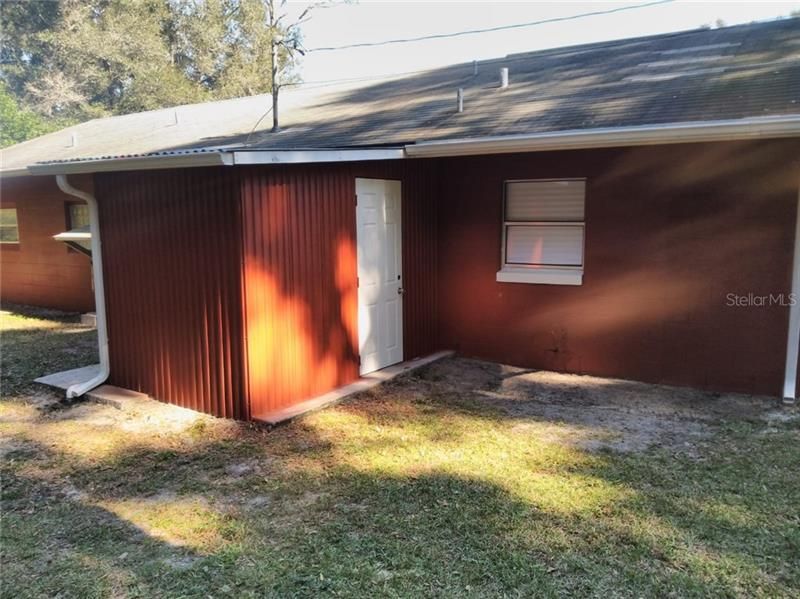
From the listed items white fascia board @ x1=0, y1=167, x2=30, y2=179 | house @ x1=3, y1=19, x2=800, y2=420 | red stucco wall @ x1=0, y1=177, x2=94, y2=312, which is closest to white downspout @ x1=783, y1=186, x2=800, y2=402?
house @ x1=3, y1=19, x2=800, y2=420

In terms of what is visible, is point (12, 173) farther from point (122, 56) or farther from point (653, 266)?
point (122, 56)

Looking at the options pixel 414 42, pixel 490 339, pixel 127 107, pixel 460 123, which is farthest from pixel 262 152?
pixel 127 107

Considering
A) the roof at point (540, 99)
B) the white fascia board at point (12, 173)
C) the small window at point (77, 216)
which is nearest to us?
the roof at point (540, 99)

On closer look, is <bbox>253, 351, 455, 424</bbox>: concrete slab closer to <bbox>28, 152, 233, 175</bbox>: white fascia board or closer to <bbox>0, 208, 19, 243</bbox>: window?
<bbox>28, 152, 233, 175</bbox>: white fascia board

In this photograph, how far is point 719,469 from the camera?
4.30 meters

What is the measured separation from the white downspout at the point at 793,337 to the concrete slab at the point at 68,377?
7075 millimetres

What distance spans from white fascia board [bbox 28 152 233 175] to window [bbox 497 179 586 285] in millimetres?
3714

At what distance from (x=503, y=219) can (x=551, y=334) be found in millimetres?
1469

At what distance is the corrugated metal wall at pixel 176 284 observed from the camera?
5.23 meters

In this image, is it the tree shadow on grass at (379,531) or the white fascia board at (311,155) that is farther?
the white fascia board at (311,155)

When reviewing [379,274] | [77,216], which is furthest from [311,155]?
[77,216]

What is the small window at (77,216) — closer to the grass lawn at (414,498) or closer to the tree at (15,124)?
the grass lawn at (414,498)

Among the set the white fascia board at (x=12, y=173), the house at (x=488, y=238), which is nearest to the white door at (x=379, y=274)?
the house at (x=488, y=238)

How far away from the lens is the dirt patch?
16.5 ft
